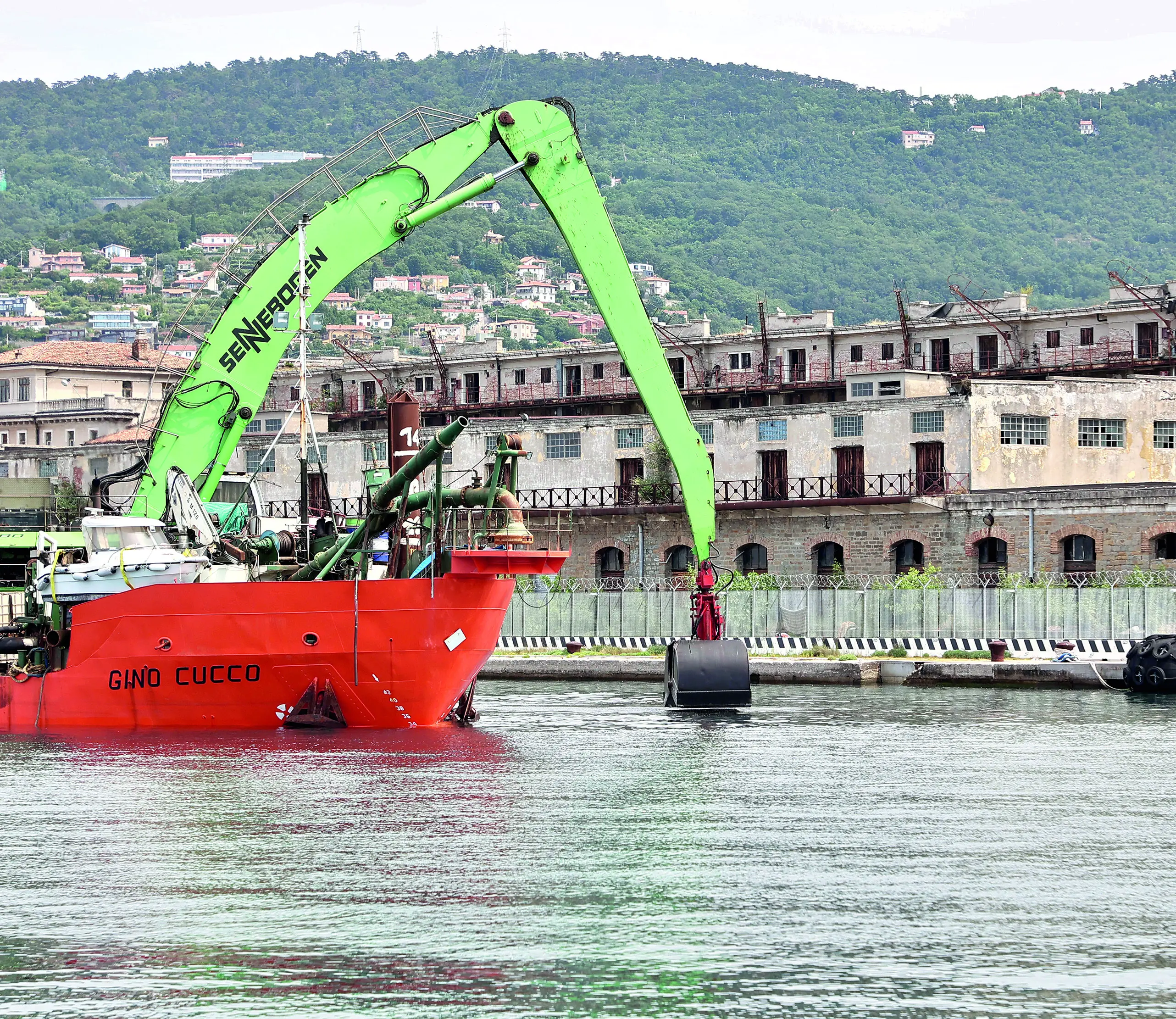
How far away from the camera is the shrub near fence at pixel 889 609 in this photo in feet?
169

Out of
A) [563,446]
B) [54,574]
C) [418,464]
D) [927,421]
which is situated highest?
[927,421]

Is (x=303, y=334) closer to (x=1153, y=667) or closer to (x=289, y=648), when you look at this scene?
(x=289, y=648)

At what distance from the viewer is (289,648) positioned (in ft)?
119

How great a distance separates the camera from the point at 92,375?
110 meters

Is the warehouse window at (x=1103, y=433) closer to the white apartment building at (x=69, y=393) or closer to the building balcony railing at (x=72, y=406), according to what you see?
the white apartment building at (x=69, y=393)

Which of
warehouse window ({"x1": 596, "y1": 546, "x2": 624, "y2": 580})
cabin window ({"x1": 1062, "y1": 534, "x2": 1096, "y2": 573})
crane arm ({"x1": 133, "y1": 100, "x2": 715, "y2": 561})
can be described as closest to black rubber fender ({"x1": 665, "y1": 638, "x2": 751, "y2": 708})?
crane arm ({"x1": 133, "y1": 100, "x2": 715, "y2": 561})

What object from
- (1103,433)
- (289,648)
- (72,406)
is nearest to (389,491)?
(289,648)

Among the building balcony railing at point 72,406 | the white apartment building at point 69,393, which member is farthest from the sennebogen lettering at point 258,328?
the building balcony railing at point 72,406

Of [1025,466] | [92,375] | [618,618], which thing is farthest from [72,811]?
[92,375]

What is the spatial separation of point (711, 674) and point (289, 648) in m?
8.74

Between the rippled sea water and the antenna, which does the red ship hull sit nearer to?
the rippled sea water

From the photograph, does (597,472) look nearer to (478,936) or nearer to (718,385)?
(718,385)

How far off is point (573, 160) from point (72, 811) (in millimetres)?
19593

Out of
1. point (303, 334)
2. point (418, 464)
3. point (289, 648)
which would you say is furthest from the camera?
point (303, 334)
